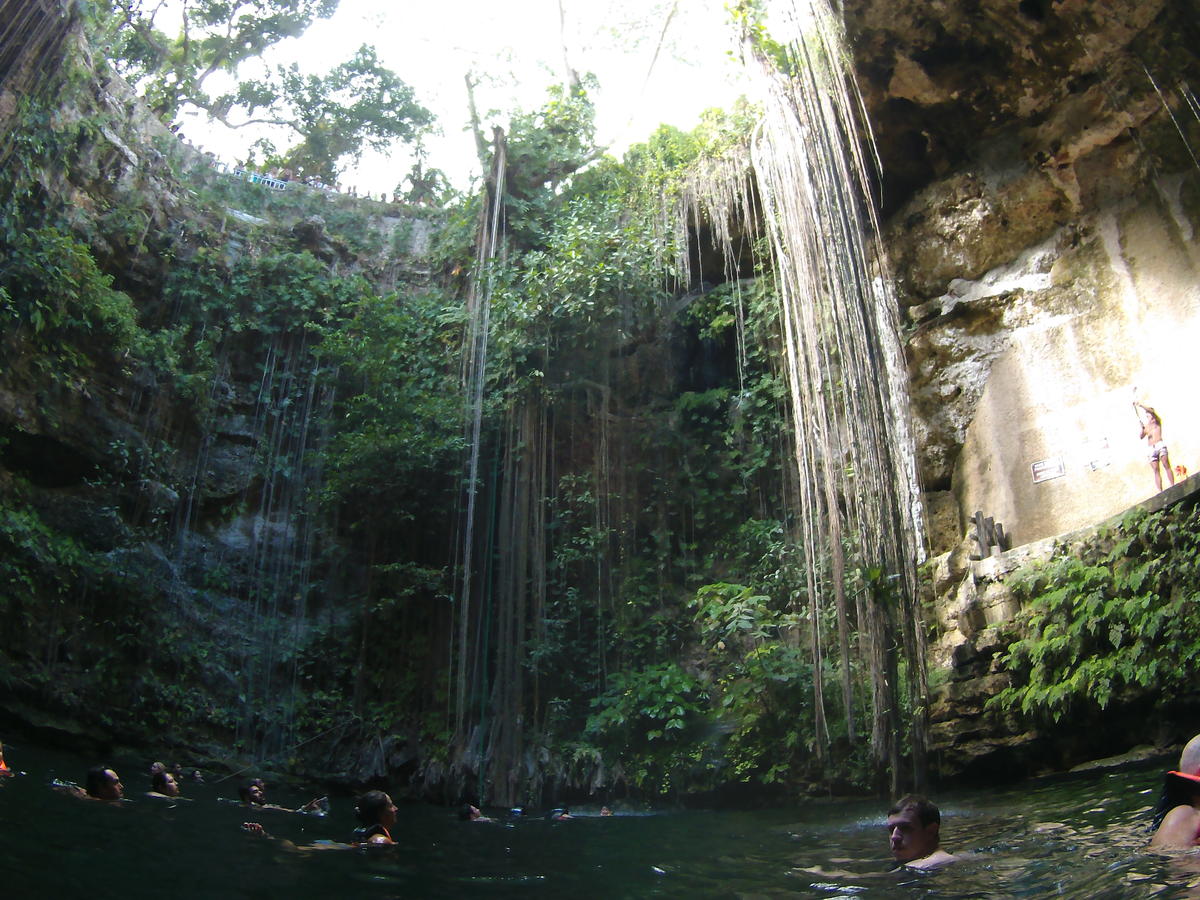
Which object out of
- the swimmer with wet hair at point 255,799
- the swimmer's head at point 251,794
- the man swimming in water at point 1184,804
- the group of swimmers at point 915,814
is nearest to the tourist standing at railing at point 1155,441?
the group of swimmers at point 915,814

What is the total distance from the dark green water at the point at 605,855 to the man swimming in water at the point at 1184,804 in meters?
0.06

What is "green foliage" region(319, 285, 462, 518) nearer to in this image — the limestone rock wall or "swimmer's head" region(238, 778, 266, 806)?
"swimmer's head" region(238, 778, 266, 806)

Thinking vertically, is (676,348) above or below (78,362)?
above

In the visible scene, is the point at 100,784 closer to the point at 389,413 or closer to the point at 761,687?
the point at 761,687

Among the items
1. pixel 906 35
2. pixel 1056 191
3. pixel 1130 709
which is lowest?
pixel 1130 709

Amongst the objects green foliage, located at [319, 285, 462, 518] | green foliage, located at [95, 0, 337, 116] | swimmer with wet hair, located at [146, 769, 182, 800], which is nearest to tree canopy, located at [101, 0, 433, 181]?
green foliage, located at [95, 0, 337, 116]

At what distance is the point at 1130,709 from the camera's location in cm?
557

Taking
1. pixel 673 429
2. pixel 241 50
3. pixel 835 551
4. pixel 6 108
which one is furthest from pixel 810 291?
pixel 241 50

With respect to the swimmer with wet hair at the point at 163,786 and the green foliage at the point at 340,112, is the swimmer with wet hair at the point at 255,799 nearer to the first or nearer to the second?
the swimmer with wet hair at the point at 163,786

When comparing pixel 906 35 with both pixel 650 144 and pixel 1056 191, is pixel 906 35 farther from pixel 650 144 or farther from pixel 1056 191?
pixel 650 144

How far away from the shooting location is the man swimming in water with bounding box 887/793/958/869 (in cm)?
363

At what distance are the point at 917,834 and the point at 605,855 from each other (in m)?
2.14

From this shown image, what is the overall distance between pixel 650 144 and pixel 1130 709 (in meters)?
9.36

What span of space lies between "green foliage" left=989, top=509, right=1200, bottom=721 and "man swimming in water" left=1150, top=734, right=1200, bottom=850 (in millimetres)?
3089
